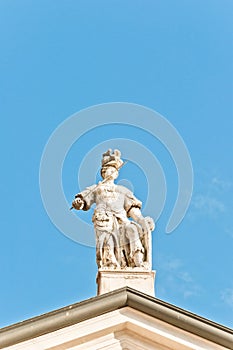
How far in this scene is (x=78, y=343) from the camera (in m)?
15.7

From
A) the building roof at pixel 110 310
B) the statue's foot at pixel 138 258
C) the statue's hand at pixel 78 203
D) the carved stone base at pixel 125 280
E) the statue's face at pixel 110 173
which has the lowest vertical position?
the building roof at pixel 110 310

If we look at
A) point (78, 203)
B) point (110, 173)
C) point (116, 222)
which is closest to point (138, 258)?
point (116, 222)

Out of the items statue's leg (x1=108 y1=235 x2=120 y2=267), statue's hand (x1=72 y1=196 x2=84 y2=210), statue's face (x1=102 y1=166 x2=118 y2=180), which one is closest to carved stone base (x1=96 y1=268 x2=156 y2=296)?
statue's leg (x1=108 y1=235 x2=120 y2=267)

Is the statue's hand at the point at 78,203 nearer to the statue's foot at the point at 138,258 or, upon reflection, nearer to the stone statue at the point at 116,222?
the stone statue at the point at 116,222

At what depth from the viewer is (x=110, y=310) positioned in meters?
16.1

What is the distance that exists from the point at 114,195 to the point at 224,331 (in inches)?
142

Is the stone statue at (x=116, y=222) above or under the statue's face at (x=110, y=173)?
under

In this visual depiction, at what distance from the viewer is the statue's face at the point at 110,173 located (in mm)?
18812

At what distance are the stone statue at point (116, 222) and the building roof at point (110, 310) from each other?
41.0 inches

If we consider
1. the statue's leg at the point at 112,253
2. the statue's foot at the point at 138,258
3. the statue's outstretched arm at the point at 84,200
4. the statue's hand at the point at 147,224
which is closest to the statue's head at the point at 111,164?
the statue's outstretched arm at the point at 84,200

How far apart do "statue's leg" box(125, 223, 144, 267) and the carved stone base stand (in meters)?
0.21

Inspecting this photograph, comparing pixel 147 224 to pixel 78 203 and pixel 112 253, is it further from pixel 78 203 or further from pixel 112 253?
pixel 78 203

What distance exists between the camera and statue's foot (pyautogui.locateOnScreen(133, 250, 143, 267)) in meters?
17.2

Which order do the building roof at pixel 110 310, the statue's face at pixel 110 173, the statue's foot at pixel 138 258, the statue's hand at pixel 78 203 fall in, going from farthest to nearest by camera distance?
the statue's face at pixel 110 173 < the statue's hand at pixel 78 203 < the statue's foot at pixel 138 258 < the building roof at pixel 110 310
